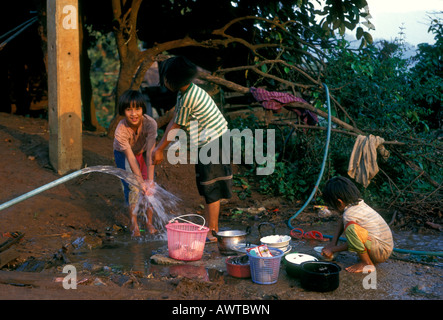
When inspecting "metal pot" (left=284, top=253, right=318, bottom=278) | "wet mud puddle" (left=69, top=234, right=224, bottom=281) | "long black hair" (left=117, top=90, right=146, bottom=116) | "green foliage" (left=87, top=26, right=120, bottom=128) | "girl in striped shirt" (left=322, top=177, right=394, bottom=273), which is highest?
"green foliage" (left=87, top=26, right=120, bottom=128)

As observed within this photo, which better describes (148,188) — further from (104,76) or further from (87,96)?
(104,76)

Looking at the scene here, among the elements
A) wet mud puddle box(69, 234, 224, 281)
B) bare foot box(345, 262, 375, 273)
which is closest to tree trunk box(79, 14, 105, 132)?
wet mud puddle box(69, 234, 224, 281)

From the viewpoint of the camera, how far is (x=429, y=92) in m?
7.24

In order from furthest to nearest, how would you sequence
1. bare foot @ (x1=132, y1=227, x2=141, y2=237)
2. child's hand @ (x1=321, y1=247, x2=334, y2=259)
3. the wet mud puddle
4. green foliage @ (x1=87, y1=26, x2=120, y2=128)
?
1. green foliage @ (x1=87, y1=26, x2=120, y2=128)
2. bare foot @ (x1=132, y1=227, x2=141, y2=237)
3. child's hand @ (x1=321, y1=247, x2=334, y2=259)
4. the wet mud puddle

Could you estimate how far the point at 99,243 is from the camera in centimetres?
451

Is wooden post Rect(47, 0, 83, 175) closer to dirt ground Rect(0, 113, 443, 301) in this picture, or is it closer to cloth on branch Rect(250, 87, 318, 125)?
dirt ground Rect(0, 113, 443, 301)

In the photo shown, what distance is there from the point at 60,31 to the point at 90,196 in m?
2.06

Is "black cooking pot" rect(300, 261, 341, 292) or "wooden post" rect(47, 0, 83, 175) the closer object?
"black cooking pot" rect(300, 261, 341, 292)

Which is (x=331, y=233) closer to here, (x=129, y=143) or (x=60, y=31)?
(x=129, y=143)

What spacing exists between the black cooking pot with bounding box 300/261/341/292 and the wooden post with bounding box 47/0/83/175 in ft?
11.7

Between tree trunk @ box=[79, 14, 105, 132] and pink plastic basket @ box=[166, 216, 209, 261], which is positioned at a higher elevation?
tree trunk @ box=[79, 14, 105, 132]

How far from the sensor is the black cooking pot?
313cm
